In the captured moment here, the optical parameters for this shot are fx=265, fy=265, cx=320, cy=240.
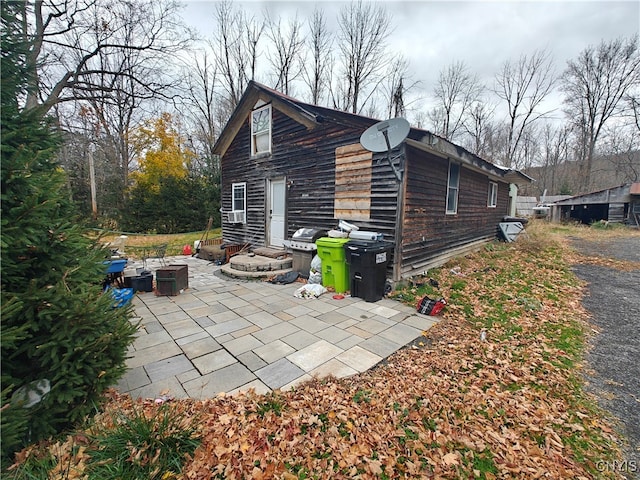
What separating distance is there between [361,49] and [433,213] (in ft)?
52.3

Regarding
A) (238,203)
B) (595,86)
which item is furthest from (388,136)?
(595,86)

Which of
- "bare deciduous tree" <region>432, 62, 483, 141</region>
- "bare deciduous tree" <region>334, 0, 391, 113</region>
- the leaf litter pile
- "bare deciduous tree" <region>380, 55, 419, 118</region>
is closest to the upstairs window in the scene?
the leaf litter pile

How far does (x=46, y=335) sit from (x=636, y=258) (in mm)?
13311

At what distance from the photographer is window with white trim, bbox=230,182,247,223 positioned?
923 cm

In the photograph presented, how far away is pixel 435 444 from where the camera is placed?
192 centimetres

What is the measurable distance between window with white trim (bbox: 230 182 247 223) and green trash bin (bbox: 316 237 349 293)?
4806mm

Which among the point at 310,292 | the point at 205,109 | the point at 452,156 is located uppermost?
the point at 205,109

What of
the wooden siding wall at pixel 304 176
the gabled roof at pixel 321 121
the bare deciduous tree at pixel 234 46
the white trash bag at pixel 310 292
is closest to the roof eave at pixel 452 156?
the gabled roof at pixel 321 121

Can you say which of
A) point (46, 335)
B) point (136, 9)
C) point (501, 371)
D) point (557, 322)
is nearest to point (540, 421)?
point (501, 371)

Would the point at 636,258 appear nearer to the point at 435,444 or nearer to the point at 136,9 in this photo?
the point at 435,444

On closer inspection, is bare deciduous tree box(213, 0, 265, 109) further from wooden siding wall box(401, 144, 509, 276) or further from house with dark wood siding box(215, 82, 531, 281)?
wooden siding wall box(401, 144, 509, 276)

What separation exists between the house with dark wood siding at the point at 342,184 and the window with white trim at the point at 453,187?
28 mm

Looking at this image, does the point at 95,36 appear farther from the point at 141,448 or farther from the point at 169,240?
the point at 141,448

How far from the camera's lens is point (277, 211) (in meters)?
8.12
